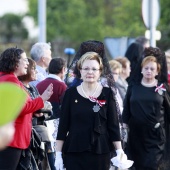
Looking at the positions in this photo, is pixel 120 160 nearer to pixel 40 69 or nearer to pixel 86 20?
pixel 40 69

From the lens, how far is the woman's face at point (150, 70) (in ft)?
25.5

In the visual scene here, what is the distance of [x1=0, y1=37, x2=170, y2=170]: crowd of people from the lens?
5.58 meters

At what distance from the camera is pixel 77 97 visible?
5.58 meters

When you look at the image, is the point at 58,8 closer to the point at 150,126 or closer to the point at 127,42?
the point at 127,42

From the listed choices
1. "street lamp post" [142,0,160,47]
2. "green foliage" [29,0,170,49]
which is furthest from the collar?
"green foliage" [29,0,170,49]

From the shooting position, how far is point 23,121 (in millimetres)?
5918

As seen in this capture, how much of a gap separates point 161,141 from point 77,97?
2585 millimetres

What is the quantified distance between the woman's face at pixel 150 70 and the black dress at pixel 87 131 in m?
2.15

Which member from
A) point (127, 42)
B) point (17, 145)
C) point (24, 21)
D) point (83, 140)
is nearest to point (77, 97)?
point (83, 140)

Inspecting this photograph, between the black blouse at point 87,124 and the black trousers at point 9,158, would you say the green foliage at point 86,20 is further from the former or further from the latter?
the black blouse at point 87,124

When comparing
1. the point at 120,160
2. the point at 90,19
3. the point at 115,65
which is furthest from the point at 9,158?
the point at 90,19

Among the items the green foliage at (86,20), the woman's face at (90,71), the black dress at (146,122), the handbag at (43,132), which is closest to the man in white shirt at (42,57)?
the black dress at (146,122)

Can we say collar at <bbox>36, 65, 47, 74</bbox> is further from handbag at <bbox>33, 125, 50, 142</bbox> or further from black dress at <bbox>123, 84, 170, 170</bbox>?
handbag at <bbox>33, 125, 50, 142</bbox>

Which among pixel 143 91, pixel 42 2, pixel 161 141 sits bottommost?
pixel 161 141
